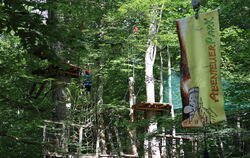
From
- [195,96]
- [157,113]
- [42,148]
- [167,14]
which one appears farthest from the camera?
[167,14]

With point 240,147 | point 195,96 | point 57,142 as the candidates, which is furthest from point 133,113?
point 195,96

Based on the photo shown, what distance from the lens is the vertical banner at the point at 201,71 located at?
3.33 meters

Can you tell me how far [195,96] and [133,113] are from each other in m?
6.06

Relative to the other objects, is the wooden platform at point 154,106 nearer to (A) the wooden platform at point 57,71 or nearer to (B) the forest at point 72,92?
(B) the forest at point 72,92

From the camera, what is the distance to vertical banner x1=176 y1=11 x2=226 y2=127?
3.33m

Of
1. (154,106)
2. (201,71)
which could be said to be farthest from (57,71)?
(201,71)

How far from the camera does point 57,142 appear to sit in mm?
5137

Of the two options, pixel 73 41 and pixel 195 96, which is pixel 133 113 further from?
pixel 73 41

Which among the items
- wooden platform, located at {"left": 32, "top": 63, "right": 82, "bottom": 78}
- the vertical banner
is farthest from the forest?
the vertical banner

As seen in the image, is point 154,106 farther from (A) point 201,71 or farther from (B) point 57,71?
(A) point 201,71

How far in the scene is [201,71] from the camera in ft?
11.6

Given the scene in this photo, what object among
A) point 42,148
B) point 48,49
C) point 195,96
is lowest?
point 42,148

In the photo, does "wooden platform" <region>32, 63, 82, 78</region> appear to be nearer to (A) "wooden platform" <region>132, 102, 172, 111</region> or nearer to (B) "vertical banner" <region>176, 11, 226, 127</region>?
(A) "wooden platform" <region>132, 102, 172, 111</region>

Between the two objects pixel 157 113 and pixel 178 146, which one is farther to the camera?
pixel 157 113
